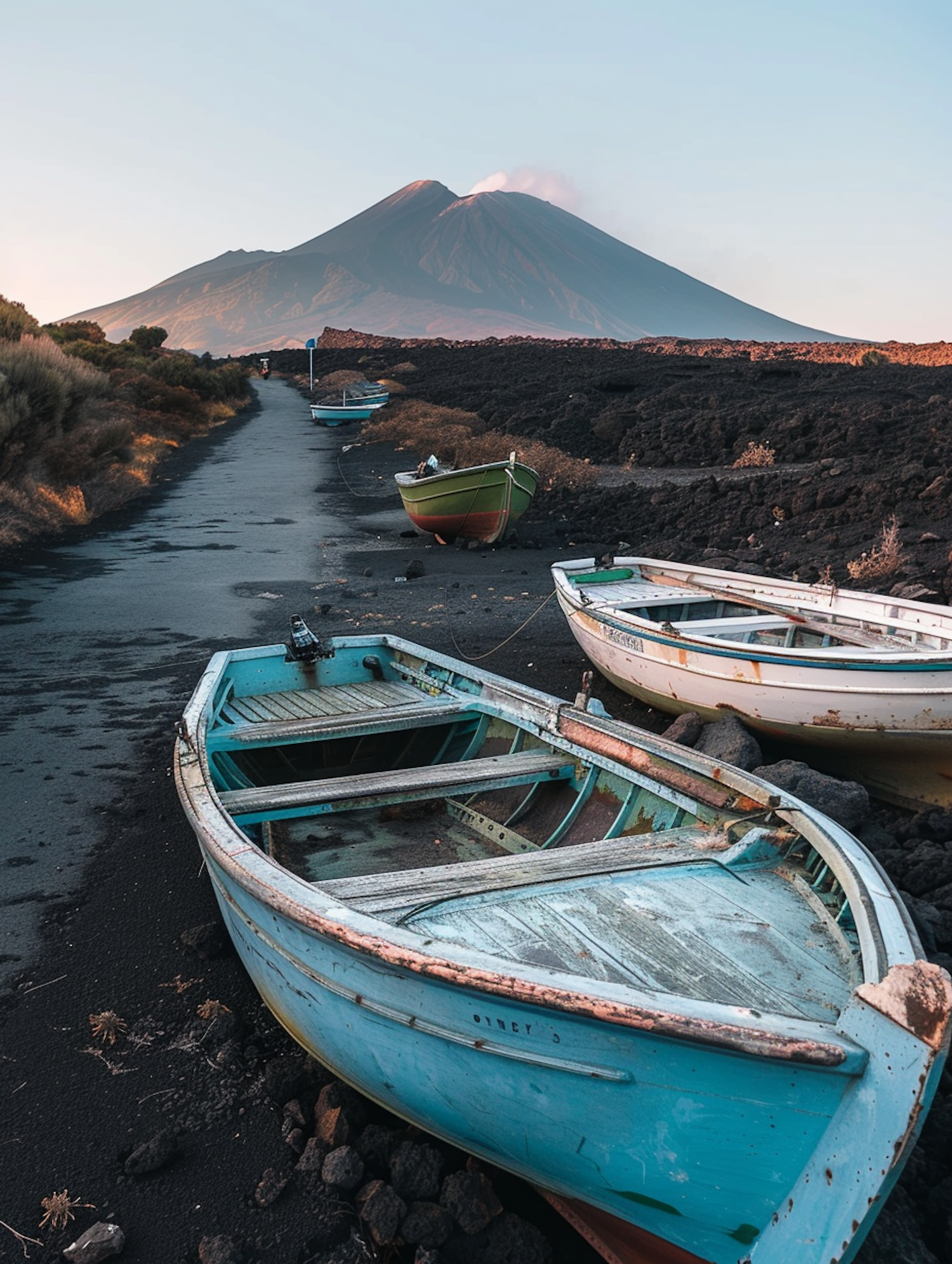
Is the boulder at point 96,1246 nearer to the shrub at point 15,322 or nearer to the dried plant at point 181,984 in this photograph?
the dried plant at point 181,984

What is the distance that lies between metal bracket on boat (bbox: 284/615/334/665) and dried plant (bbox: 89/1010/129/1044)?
314 centimetres

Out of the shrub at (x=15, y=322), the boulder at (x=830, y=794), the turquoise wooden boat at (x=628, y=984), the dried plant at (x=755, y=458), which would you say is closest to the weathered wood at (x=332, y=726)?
the turquoise wooden boat at (x=628, y=984)

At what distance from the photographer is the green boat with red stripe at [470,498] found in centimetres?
1499

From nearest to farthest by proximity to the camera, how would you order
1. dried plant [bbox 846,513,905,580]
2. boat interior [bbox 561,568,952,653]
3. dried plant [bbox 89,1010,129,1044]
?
dried plant [bbox 89,1010,129,1044], boat interior [bbox 561,568,952,653], dried plant [bbox 846,513,905,580]

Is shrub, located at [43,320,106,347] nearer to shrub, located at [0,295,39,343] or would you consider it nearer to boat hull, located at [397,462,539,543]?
shrub, located at [0,295,39,343]

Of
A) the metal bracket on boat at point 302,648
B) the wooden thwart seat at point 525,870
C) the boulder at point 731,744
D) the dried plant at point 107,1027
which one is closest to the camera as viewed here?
the wooden thwart seat at point 525,870

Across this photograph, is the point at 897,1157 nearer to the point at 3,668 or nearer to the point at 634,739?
the point at 634,739

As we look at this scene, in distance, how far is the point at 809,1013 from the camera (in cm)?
272

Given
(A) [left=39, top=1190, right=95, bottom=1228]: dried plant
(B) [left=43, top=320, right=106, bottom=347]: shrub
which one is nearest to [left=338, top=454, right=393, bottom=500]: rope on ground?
(A) [left=39, top=1190, right=95, bottom=1228]: dried plant

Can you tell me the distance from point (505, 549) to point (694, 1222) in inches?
542

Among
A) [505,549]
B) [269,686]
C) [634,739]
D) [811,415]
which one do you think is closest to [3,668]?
[269,686]

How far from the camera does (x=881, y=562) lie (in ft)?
37.5

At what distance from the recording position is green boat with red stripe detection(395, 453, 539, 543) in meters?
15.0

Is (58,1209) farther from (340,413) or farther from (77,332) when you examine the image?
(77,332)
